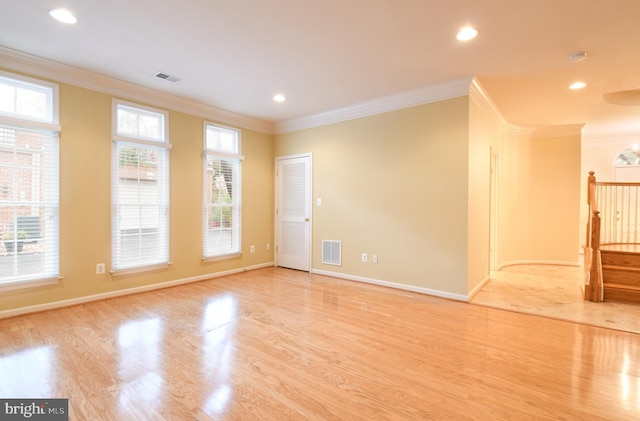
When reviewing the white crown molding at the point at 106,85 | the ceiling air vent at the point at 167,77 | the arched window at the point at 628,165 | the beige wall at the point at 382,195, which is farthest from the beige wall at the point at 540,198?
the ceiling air vent at the point at 167,77

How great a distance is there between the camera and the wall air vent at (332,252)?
518 centimetres

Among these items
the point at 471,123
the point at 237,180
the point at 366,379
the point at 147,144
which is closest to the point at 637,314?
the point at 471,123

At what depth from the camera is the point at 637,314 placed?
3.48 m

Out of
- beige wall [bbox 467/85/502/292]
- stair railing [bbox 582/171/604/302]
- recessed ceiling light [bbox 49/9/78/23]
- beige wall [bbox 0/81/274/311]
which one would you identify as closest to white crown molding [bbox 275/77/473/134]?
beige wall [bbox 467/85/502/292]

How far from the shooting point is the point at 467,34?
2801 mm

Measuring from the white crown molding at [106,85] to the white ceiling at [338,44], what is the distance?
0.39ft

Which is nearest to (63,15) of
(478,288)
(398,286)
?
(398,286)

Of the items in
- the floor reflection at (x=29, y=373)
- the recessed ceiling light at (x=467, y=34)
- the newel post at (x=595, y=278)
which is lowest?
the floor reflection at (x=29, y=373)

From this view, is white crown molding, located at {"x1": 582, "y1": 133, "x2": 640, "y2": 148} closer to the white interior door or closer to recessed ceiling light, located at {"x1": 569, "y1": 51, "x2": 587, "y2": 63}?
recessed ceiling light, located at {"x1": 569, "y1": 51, "x2": 587, "y2": 63}

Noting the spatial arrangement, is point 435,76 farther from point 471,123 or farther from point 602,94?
point 602,94

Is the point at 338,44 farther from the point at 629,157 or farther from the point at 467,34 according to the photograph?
the point at 629,157

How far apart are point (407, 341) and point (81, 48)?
4.38m

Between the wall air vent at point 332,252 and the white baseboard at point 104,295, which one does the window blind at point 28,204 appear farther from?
the wall air vent at point 332,252

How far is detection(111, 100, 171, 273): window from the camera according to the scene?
13.2ft
